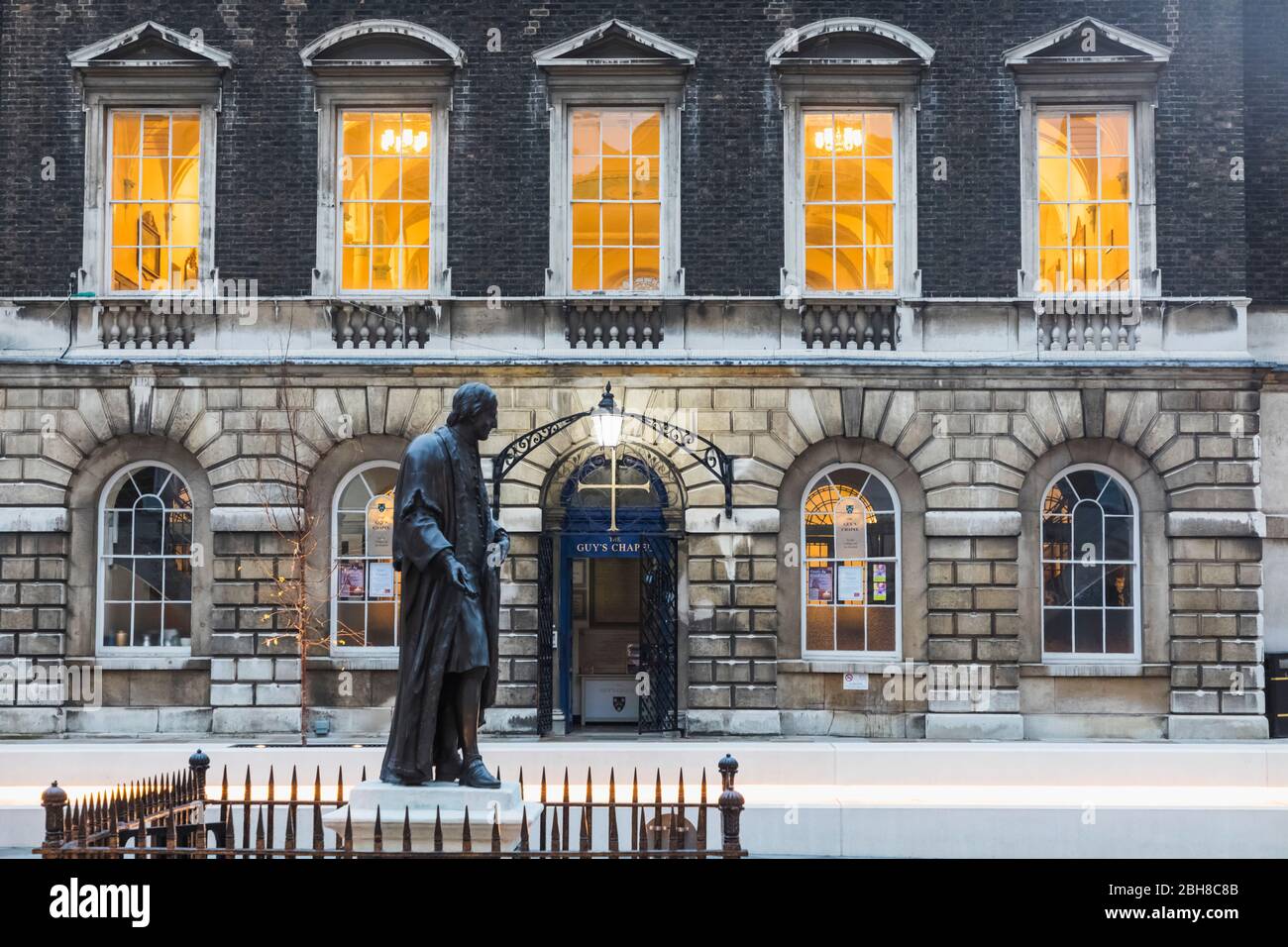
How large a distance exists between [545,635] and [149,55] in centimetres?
988

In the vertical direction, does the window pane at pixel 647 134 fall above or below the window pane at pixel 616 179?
above

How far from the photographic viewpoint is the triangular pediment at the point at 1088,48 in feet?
69.3

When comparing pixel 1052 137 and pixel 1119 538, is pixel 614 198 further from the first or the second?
pixel 1119 538

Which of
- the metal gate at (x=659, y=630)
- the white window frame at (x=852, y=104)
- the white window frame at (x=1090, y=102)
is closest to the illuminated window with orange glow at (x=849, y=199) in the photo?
the white window frame at (x=852, y=104)

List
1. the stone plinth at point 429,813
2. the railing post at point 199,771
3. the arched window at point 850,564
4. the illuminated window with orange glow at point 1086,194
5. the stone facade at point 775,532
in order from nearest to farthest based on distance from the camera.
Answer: the stone plinth at point 429,813 → the railing post at point 199,771 → the stone facade at point 775,532 → the arched window at point 850,564 → the illuminated window with orange glow at point 1086,194

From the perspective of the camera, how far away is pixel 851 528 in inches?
842

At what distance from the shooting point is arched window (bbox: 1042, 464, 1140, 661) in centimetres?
2130

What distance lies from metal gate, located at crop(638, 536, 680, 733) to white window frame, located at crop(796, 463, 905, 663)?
5.86 ft

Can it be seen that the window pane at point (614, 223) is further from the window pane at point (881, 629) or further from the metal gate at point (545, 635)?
the window pane at point (881, 629)

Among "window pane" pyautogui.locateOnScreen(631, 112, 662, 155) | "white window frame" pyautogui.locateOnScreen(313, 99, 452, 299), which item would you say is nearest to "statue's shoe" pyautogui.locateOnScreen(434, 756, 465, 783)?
"white window frame" pyautogui.locateOnScreen(313, 99, 452, 299)

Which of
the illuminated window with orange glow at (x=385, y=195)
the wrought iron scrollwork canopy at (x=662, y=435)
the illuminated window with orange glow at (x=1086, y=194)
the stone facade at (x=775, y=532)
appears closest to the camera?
the wrought iron scrollwork canopy at (x=662, y=435)

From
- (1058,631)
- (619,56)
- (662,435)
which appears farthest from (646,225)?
(1058,631)

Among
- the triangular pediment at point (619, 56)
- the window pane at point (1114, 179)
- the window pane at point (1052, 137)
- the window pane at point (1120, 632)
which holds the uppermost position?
the triangular pediment at point (619, 56)

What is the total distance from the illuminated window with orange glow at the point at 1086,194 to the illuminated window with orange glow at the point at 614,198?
18.1 feet
